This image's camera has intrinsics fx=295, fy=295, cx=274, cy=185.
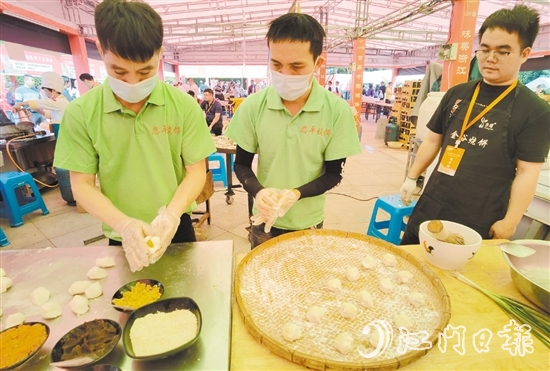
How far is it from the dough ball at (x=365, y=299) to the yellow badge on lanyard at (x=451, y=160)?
3.52 ft

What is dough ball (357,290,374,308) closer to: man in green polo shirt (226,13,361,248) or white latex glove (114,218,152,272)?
man in green polo shirt (226,13,361,248)

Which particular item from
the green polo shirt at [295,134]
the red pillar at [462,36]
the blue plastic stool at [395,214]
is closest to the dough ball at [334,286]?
the green polo shirt at [295,134]

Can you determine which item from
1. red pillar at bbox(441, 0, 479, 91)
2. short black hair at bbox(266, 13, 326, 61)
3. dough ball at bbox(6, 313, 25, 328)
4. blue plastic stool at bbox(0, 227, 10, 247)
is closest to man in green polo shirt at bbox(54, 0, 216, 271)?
dough ball at bbox(6, 313, 25, 328)

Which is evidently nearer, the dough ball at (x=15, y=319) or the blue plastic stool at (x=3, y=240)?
the dough ball at (x=15, y=319)

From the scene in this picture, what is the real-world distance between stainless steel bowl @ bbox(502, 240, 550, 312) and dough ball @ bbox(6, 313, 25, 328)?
→ 172 centimetres

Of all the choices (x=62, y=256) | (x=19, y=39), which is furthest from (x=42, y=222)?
(x=19, y=39)

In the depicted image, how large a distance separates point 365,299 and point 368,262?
217mm

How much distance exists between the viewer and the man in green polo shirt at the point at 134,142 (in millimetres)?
Result: 1080

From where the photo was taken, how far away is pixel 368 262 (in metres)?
1.23

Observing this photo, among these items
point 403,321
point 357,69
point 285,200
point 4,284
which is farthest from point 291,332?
point 357,69

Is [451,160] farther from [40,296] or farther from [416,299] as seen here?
[40,296]

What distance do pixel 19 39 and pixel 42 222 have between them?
21.7 feet

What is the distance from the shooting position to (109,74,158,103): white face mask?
1180 mm

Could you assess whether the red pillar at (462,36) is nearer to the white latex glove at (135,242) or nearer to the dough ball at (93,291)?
the white latex glove at (135,242)
